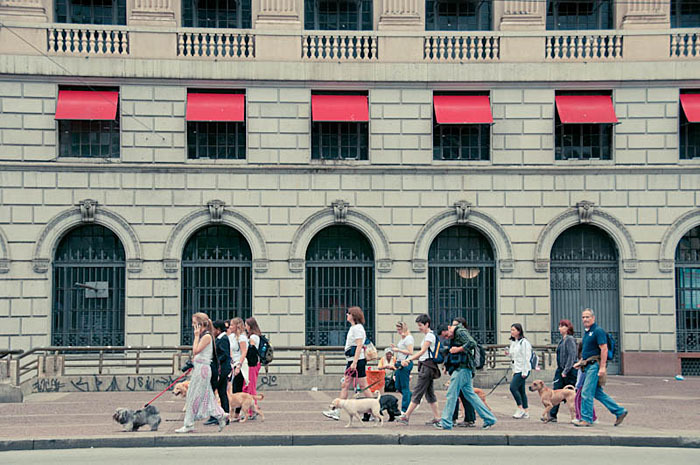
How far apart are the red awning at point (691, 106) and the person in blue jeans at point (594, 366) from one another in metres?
13.1

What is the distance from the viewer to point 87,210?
27047 mm

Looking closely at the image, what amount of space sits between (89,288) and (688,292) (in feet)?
54.8

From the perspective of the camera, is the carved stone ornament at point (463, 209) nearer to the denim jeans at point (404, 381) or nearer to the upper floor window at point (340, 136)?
→ the upper floor window at point (340, 136)

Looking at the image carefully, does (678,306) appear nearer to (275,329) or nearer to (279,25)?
(275,329)

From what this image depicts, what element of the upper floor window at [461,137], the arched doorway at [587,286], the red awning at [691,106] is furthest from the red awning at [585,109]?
the arched doorway at [587,286]

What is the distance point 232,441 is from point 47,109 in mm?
14982

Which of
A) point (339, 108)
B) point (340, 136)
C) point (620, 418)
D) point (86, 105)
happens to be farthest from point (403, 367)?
point (86, 105)

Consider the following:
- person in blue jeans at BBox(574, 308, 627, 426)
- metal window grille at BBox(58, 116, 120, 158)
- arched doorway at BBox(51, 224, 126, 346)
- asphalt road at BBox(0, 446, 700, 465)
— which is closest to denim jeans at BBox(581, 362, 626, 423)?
person in blue jeans at BBox(574, 308, 627, 426)

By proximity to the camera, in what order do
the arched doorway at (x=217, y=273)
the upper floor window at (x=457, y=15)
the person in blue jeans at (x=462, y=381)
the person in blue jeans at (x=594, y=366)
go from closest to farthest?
the person in blue jeans at (x=462, y=381)
the person in blue jeans at (x=594, y=366)
the arched doorway at (x=217, y=273)
the upper floor window at (x=457, y=15)

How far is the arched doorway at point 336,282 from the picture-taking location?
27891mm

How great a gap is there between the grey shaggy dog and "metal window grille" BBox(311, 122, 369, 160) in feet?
44.3

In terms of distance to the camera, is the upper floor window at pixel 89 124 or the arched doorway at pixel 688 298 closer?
the upper floor window at pixel 89 124

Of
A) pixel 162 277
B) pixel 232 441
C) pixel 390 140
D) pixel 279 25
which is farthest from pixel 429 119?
pixel 232 441

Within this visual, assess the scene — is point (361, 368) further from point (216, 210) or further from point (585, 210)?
point (585, 210)
